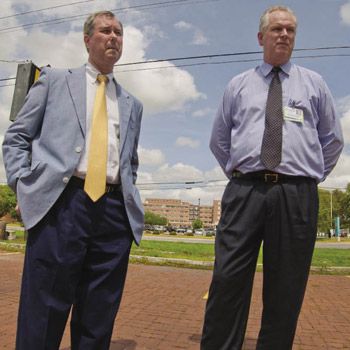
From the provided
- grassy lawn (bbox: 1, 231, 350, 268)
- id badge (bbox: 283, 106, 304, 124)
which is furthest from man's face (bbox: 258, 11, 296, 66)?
grassy lawn (bbox: 1, 231, 350, 268)

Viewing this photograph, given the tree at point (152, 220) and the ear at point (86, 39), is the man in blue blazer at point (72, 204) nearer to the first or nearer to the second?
the ear at point (86, 39)

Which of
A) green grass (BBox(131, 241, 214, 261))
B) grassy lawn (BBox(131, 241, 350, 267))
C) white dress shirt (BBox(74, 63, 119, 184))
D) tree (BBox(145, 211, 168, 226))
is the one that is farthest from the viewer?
tree (BBox(145, 211, 168, 226))

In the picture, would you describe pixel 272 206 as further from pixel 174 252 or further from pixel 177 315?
pixel 174 252

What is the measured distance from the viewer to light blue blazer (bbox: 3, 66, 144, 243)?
2096 mm

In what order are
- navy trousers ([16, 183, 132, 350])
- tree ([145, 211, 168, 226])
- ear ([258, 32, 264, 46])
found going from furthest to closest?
tree ([145, 211, 168, 226])
ear ([258, 32, 264, 46])
navy trousers ([16, 183, 132, 350])

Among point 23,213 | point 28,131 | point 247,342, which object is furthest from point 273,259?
point 247,342

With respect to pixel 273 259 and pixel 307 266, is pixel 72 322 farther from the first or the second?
pixel 307 266

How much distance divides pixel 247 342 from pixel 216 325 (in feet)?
5.44

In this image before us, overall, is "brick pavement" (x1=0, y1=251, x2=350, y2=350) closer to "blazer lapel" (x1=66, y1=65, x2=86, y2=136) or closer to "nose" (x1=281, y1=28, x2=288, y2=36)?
"blazer lapel" (x1=66, y1=65, x2=86, y2=136)

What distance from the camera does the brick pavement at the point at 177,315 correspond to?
374 centimetres

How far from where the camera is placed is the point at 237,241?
2.34m

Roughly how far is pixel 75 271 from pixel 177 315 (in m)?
3.00

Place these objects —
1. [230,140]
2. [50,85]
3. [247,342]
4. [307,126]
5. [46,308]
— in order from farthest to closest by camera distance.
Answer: [247,342]
[230,140]
[307,126]
[50,85]
[46,308]

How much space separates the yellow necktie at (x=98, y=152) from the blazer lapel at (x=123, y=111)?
117mm
